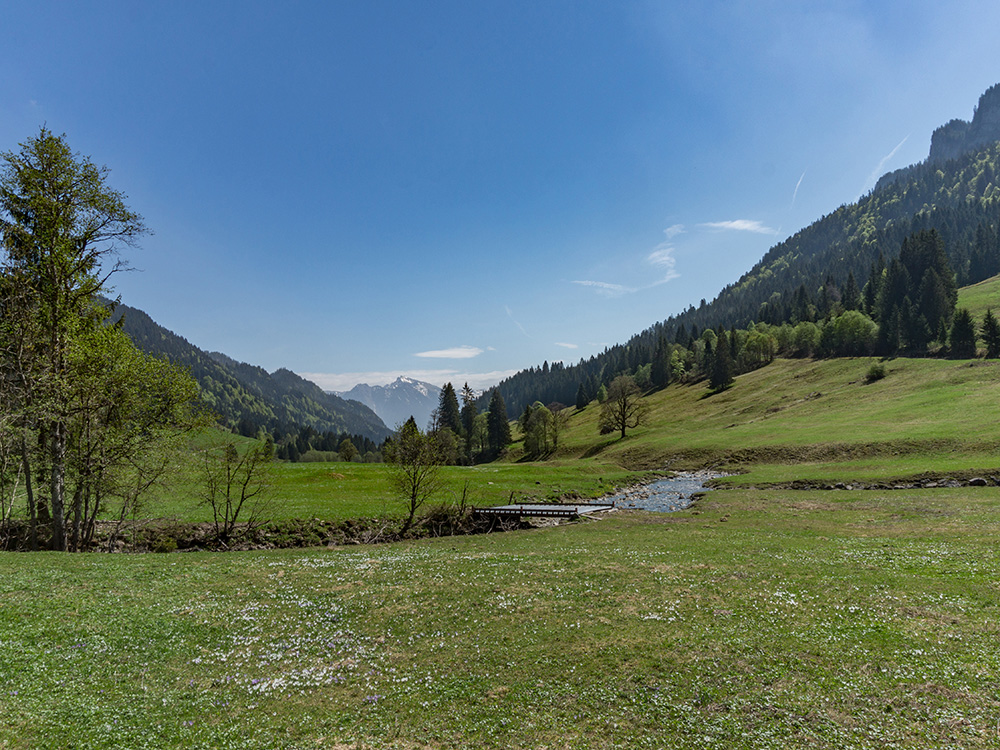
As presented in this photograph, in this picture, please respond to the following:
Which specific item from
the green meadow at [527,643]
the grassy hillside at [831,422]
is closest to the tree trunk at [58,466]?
the green meadow at [527,643]

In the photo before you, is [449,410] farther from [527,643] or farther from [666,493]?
[527,643]

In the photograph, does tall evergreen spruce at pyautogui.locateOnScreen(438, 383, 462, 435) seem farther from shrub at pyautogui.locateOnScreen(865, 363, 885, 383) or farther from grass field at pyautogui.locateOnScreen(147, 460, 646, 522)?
shrub at pyautogui.locateOnScreen(865, 363, 885, 383)

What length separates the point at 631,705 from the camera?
1075cm

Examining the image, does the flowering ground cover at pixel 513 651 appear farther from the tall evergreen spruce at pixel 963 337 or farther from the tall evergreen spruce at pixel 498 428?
the tall evergreen spruce at pixel 498 428

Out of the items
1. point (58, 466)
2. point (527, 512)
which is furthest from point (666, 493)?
point (58, 466)

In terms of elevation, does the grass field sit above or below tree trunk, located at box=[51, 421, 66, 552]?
below

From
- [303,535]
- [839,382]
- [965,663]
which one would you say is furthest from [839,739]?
[839,382]

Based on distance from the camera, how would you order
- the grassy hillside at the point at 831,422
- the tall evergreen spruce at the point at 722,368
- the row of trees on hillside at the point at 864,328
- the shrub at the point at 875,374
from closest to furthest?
the grassy hillside at the point at 831,422, the shrub at the point at 875,374, the row of trees on hillside at the point at 864,328, the tall evergreen spruce at the point at 722,368

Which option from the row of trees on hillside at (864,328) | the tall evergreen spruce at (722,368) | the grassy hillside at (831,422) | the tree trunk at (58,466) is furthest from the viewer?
the tall evergreen spruce at (722,368)

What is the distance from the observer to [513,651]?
13.8m

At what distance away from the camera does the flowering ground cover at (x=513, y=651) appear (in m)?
9.73

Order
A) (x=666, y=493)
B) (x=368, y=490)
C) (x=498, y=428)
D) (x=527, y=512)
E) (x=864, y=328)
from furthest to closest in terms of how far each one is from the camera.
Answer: (x=498, y=428) < (x=864, y=328) < (x=666, y=493) < (x=368, y=490) < (x=527, y=512)

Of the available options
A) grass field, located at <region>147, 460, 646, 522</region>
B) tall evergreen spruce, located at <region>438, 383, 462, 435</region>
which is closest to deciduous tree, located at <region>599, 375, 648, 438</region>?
grass field, located at <region>147, 460, 646, 522</region>

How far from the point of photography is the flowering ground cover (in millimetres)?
9727
